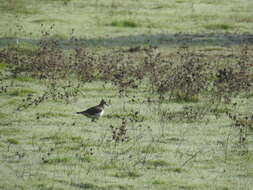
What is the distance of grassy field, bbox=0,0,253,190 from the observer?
1608 cm

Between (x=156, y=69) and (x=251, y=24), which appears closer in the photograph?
(x=156, y=69)

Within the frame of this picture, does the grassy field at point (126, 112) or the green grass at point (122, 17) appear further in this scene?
the green grass at point (122, 17)

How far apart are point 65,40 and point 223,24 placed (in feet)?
42.3

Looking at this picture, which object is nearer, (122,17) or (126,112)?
(126,112)

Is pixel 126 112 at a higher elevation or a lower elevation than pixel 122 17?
higher

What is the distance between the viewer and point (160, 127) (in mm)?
21203

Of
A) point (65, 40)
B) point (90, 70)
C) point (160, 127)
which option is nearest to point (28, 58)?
point (90, 70)

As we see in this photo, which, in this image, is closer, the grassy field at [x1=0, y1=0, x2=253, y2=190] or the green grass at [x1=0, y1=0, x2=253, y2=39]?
the grassy field at [x1=0, y1=0, x2=253, y2=190]

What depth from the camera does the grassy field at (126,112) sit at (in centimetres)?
1608

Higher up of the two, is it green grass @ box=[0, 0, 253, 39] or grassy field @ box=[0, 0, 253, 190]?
grassy field @ box=[0, 0, 253, 190]

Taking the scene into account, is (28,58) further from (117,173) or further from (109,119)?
(117,173)

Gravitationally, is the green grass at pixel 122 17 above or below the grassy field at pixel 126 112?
below

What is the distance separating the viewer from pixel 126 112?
23.2m

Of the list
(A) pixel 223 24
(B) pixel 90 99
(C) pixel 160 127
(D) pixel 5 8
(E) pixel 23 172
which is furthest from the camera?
(D) pixel 5 8
